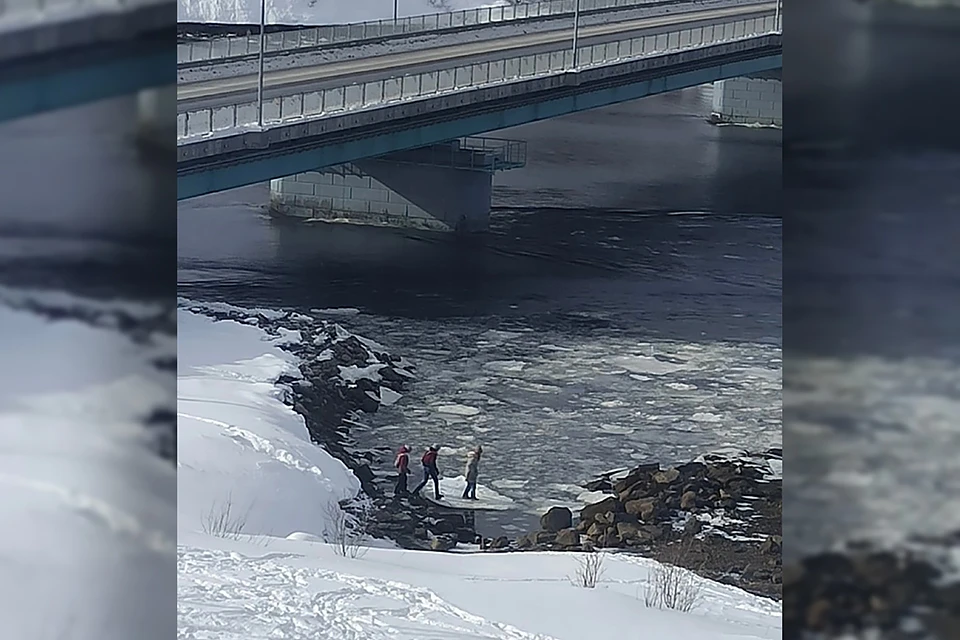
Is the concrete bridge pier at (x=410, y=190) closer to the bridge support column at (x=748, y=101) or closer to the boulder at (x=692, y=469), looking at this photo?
the boulder at (x=692, y=469)

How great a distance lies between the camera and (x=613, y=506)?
262 inches

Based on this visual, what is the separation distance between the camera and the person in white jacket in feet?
22.2

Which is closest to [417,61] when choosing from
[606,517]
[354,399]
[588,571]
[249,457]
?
[354,399]
